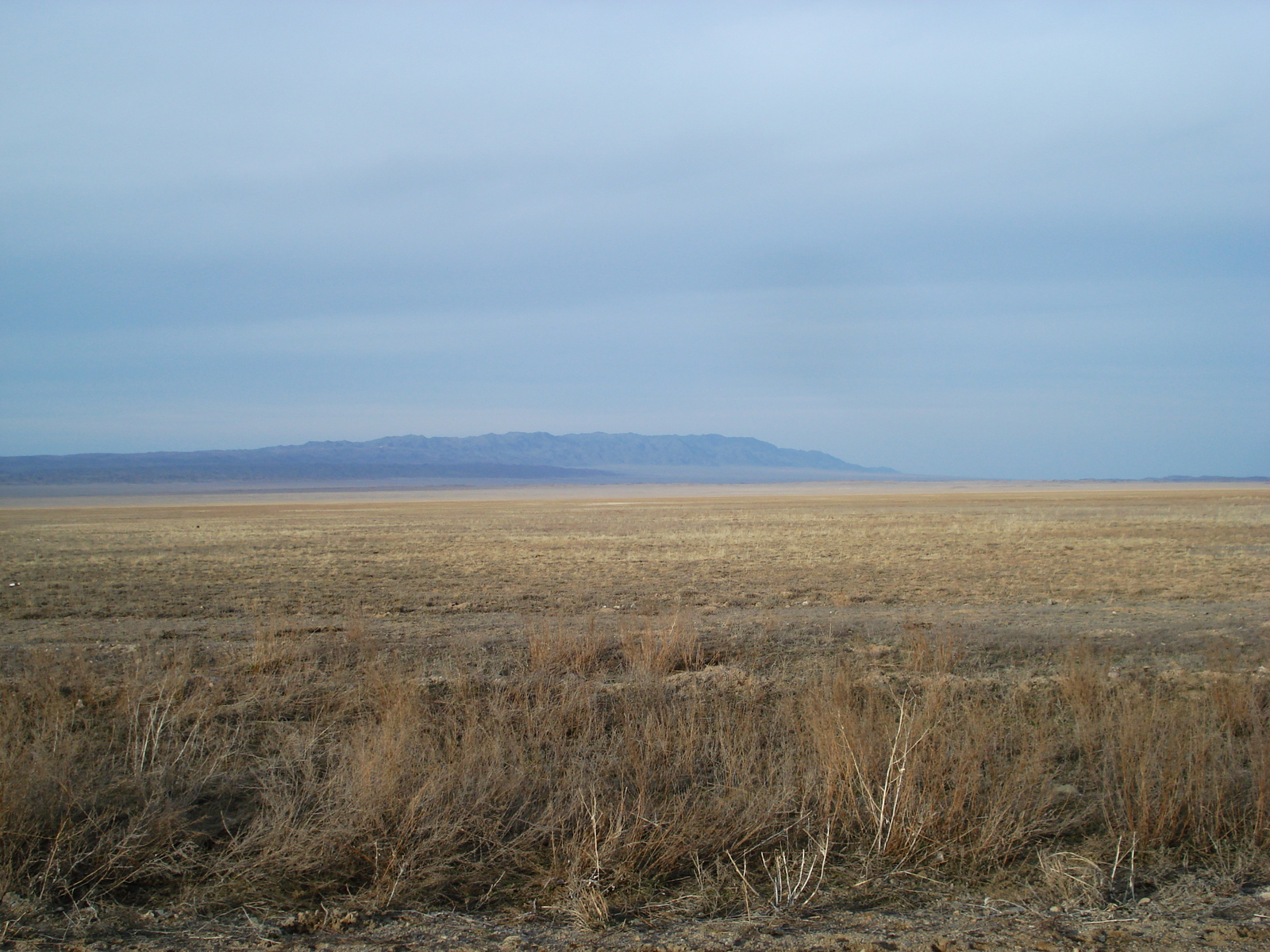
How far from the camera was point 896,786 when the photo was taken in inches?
206

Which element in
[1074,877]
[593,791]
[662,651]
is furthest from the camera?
[662,651]

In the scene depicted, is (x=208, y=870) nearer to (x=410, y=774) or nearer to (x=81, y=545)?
(x=410, y=774)

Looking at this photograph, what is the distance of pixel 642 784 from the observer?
219 inches

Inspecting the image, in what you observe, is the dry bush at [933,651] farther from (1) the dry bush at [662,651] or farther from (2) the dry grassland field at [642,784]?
(1) the dry bush at [662,651]

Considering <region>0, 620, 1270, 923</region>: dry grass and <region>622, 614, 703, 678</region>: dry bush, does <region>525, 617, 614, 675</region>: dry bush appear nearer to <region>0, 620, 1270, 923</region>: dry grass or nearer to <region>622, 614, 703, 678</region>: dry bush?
<region>622, 614, 703, 678</region>: dry bush

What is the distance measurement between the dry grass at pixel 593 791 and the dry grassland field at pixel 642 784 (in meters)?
0.03

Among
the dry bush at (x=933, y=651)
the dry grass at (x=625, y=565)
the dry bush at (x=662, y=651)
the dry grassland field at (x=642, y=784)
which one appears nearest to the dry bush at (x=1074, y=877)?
the dry grassland field at (x=642, y=784)

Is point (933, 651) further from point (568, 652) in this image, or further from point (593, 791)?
point (593, 791)

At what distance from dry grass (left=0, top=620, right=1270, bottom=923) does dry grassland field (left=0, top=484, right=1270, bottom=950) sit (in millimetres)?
29

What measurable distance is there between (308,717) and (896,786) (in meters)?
5.30

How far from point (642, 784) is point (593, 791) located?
18.4 inches

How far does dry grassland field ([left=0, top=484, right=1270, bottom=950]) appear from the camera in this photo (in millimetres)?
4320

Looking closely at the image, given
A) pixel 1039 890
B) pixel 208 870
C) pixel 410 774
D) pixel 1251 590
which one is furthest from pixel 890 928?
pixel 1251 590

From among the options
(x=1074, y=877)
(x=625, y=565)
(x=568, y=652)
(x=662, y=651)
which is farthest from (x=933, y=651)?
(x=625, y=565)
